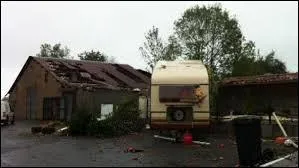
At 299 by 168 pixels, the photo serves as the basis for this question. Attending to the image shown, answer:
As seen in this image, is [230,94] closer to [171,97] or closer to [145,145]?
[171,97]

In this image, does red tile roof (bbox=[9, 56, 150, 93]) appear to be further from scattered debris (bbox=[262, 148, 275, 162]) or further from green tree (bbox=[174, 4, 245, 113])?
scattered debris (bbox=[262, 148, 275, 162])

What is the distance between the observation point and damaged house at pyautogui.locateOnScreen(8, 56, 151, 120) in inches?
1542

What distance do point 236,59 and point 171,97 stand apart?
2903 cm

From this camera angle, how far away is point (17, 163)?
1391 cm

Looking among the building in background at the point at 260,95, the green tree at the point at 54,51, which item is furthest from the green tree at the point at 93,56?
the building in background at the point at 260,95

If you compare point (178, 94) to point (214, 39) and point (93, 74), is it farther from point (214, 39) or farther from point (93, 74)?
point (214, 39)

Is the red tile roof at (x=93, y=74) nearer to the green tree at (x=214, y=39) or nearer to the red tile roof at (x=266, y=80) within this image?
the green tree at (x=214, y=39)

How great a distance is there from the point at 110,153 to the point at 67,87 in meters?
22.8

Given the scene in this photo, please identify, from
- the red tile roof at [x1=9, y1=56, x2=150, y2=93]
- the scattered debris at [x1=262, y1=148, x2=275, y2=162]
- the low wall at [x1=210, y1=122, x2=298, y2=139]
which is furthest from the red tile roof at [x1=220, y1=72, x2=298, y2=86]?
the red tile roof at [x1=9, y1=56, x2=150, y2=93]

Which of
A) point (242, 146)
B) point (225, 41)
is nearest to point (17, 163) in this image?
point (242, 146)

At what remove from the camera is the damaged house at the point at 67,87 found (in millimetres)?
39156

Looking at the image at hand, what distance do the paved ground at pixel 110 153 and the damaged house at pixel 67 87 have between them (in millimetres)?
15341

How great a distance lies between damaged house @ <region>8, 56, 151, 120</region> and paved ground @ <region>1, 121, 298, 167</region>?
1534 cm

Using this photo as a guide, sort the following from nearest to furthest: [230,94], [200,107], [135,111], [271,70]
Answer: [200,107] < [135,111] < [230,94] < [271,70]
